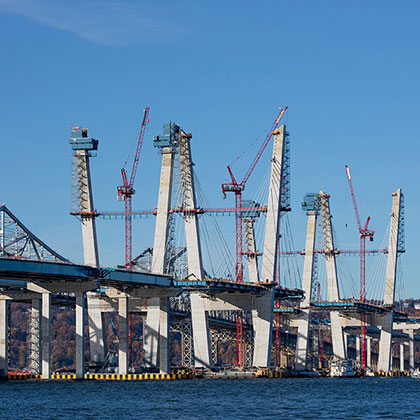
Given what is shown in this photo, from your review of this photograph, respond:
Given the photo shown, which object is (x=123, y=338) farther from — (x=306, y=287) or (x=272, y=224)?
(x=306, y=287)

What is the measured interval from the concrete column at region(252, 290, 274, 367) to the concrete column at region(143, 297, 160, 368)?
617 inches

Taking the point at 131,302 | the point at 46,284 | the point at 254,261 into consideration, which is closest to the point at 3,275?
the point at 46,284

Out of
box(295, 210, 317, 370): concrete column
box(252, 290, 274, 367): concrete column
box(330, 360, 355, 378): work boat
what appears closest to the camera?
box(252, 290, 274, 367): concrete column

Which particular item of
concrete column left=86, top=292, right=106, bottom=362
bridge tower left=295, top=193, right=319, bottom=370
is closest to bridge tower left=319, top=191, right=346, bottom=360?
bridge tower left=295, top=193, right=319, bottom=370

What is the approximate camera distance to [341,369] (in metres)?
176

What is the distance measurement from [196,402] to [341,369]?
3604 inches

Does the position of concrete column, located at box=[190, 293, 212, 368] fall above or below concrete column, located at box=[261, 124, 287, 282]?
below

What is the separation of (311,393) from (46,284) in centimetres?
3887

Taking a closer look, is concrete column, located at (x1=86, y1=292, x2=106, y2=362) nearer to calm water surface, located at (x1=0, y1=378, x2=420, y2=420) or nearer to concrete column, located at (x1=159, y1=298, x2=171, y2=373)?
concrete column, located at (x1=159, y1=298, x2=171, y2=373)

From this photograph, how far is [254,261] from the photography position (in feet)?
622

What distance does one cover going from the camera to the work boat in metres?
175

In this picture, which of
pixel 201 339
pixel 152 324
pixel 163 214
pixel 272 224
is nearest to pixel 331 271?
pixel 272 224

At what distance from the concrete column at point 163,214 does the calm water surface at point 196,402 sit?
17840 millimetres

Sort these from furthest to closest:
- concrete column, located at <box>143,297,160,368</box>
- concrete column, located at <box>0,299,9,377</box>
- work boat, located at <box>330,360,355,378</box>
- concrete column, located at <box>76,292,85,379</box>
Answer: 1. work boat, located at <box>330,360,355,378</box>
2. concrete column, located at <box>0,299,9,377</box>
3. concrete column, located at <box>143,297,160,368</box>
4. concrete column, located at <box>76,292,85,379</box>
